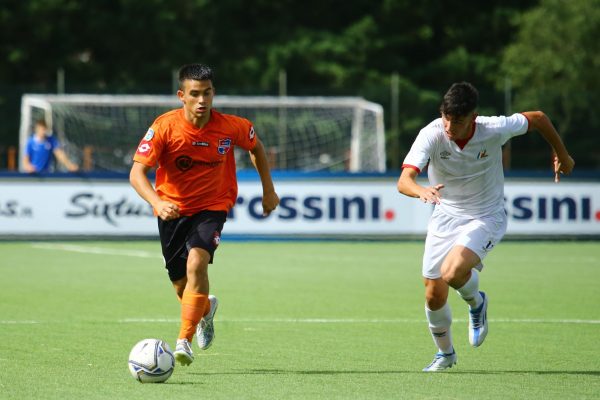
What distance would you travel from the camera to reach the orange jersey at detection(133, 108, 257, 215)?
8.23m

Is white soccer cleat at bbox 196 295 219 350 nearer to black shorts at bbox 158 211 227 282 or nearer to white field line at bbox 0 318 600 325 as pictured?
black shorts at bbox 158 211 227 282

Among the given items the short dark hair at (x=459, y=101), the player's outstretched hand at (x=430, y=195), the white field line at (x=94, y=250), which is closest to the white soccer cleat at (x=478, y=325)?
the player's outstretched hand at (x=430, y=195)

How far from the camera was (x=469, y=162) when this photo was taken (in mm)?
8219

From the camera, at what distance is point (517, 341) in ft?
31.6

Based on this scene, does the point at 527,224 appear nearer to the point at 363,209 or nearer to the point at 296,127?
the point at 363,209

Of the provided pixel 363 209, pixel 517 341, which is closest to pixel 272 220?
pixel 363 209

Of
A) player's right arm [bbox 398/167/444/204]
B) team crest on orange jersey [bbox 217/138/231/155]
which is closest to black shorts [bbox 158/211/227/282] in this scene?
team crest on orange jersey [bbox 217/138/231/155]

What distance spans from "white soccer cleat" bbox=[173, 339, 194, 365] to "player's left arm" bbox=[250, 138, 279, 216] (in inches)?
47.0

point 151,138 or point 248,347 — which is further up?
point 151,138

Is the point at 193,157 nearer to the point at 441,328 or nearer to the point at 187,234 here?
the point at 187,234

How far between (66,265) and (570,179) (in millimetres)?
8807

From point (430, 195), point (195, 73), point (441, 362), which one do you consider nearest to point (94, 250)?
point (195, 73)

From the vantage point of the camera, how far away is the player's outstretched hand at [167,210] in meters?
7.56

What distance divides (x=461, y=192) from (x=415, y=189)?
861 millimetres
